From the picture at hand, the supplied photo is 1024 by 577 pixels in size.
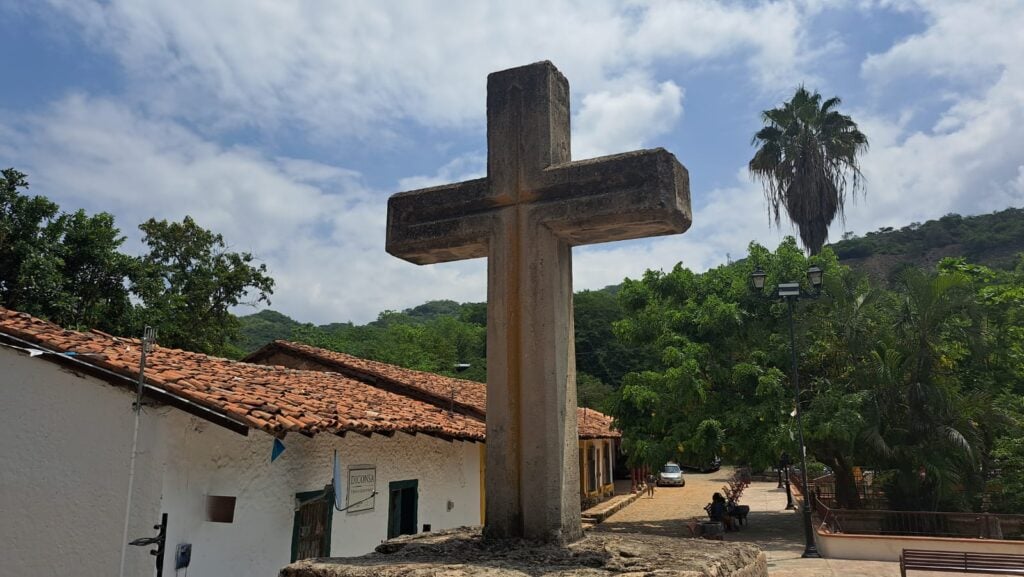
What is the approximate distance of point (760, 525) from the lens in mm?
19172

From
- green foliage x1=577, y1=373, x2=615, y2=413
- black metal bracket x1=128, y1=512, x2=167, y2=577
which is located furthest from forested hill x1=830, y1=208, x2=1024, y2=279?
black metal bracket x1=128, y1=512, x2=167, y2=577

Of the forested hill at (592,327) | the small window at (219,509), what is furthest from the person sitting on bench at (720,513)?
the small window at (219,509)

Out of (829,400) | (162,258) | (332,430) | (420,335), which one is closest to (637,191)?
(332,430)

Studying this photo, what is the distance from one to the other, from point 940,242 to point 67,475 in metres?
76.3

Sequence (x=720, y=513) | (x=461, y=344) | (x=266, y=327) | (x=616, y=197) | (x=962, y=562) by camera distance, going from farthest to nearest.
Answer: (x=266, y=327), (x=461, y=344), (x=720, y=513), (x=962, y=562), (x=616, y=197)

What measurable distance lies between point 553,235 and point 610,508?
20.1m

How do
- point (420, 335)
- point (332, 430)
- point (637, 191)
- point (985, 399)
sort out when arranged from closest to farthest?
point (637, 191), point (332, 430), point (985, 399), point (420, 335)

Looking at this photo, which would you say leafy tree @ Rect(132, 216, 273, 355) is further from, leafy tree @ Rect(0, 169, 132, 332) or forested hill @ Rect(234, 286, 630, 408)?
forested hill @ Rect(234, 286, 630, 408)

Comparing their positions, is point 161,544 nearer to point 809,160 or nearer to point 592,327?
point 809,160

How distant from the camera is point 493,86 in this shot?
4.12 meters

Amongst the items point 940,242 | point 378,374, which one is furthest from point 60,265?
point 940,242

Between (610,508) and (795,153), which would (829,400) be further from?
(795,153)

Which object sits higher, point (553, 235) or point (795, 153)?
point (795, 153)

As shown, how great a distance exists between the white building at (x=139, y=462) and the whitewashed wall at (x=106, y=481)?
0.01 m
